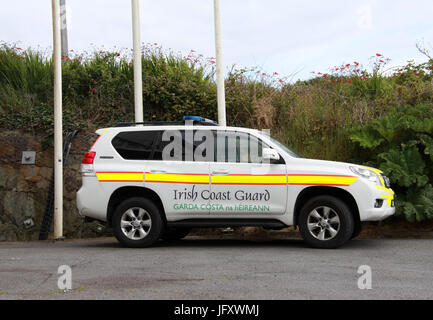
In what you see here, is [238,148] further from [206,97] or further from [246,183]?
[206,97]

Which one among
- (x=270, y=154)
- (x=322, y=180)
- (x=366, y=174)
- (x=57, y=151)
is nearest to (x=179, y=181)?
(x=270, y=154)

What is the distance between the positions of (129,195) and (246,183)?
197 centimetres

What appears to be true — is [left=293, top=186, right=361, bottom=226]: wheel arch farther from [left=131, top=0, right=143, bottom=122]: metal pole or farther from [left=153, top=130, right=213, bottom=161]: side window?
[left=131, top=0, right=143, bottom=122]: metal pole

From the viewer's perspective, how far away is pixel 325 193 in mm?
8812

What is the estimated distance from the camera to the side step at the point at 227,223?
8.79 m

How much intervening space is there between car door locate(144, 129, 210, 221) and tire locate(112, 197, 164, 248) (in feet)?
0.80

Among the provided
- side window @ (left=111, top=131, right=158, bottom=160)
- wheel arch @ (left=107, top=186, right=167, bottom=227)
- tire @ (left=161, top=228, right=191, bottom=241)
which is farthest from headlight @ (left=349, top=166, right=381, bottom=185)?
tire @ (left=161, top=228, right=191, bottom=241)

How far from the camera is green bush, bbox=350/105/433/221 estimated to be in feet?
33.3

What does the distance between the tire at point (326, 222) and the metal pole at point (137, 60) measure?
15.7ft
